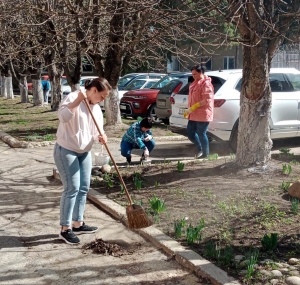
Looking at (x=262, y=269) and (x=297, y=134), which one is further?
(x=297, y=134)

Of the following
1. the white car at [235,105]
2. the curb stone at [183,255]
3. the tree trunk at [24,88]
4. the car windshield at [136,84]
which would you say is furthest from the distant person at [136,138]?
the tree trunk at [24,88]

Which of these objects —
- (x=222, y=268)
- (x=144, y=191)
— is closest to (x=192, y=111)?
(x=144, y=191)

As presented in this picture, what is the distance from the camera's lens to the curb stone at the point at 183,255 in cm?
407

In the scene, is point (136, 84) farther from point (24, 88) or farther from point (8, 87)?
point (8, 87)

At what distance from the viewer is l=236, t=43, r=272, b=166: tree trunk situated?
279 inches

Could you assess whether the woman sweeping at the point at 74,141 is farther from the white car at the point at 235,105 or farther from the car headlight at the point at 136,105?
the car headlight at the point at 136,105

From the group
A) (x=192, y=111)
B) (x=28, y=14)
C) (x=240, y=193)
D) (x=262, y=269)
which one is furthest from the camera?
(x=28, y=14)

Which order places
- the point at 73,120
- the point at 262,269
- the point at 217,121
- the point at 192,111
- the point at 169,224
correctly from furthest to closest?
the point at 217,121
the point at 192,111
the point at 169,224
the point at 73,120
the point at 262,269

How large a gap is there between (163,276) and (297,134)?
7363 millimetres

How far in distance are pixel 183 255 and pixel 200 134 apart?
4.62 meters

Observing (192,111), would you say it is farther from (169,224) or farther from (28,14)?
(28,14)

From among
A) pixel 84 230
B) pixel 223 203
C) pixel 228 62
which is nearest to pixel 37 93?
pixel 223 203

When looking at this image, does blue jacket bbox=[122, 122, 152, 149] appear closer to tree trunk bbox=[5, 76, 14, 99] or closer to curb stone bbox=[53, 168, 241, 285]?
curb stone bbox=[53, 168, 241, 285]

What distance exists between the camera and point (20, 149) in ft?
36.8
